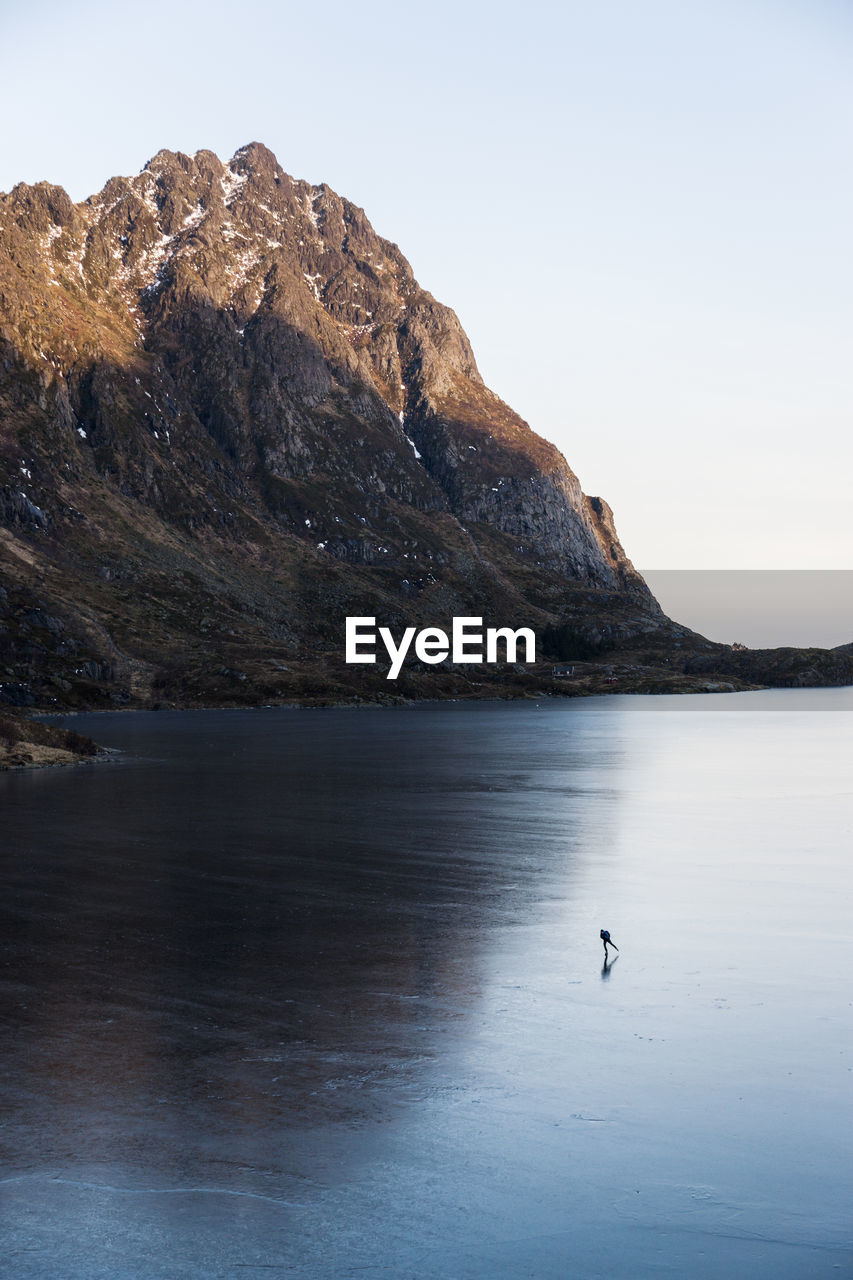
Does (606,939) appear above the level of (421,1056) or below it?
above

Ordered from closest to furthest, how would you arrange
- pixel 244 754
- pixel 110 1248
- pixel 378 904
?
pixel 110 1248 → pixel 378 904 → pixel 244 754

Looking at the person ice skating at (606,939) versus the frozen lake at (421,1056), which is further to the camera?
the person ice skating at (606,939)

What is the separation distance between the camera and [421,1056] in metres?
27.9

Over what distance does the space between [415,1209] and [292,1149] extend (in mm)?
3179

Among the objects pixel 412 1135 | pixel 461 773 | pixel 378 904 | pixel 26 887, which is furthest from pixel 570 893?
pixel 461 773

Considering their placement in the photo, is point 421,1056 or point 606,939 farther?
point 606,939

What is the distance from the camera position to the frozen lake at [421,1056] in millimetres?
19578

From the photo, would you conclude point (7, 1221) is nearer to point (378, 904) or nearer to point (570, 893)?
point (378, 904)

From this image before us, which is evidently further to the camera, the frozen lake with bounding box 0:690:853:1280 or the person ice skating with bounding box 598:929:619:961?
the person ice skating with bounding box 598:929:619:961

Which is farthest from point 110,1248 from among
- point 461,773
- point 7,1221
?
point 461,773

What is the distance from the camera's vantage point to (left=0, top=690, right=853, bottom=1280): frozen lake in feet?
64.2

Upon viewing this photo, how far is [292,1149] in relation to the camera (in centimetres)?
2233

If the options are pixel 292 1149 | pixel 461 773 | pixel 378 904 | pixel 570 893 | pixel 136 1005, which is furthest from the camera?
pixel 461 773

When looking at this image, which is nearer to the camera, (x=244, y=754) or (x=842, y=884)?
(x=842, y=884)
